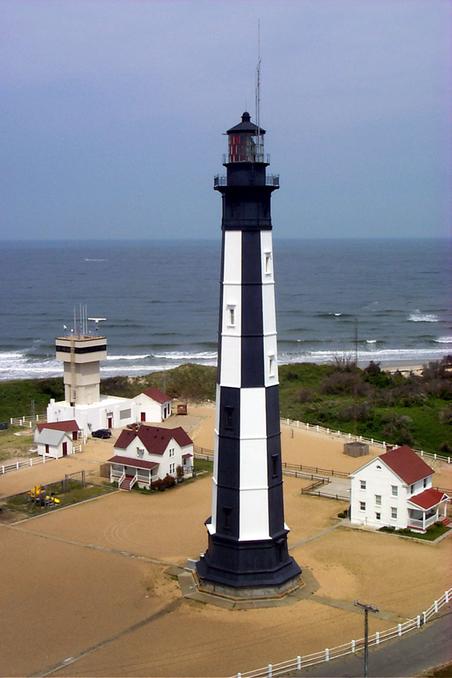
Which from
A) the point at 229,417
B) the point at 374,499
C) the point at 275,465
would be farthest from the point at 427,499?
the point at 229,417

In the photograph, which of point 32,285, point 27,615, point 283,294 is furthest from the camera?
point 32,285

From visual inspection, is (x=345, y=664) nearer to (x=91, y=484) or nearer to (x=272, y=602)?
(x=272, y=602)

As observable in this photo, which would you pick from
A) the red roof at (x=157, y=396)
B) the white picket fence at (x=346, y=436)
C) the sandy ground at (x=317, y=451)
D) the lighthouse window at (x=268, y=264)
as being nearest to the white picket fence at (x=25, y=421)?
the red roof at (x=157, y=396)

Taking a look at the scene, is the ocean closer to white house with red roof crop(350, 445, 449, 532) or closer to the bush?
the bush

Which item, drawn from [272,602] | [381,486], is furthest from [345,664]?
[381,486]

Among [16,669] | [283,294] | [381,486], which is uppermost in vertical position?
[283,294]
